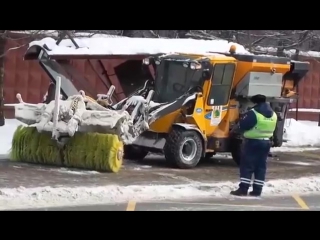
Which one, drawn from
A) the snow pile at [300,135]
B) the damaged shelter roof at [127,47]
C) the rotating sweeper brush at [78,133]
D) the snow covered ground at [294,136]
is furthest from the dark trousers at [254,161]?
the snow pile at [300,135]

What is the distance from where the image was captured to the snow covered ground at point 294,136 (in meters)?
18.8

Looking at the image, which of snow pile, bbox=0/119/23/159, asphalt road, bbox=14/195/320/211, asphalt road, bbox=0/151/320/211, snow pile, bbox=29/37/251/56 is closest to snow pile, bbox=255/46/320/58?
snow pile, bbox=29/37/251/56

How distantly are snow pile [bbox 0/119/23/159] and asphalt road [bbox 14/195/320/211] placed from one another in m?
5.48

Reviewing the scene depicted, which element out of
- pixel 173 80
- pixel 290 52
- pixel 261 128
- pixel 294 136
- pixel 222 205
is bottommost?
pixel 222 205

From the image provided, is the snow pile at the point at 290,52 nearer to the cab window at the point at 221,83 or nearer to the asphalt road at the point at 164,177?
the asphalt road at the point at 164,177

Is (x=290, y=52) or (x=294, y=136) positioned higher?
(x=290, y=52)

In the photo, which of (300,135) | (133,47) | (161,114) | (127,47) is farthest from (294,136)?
(161,114)

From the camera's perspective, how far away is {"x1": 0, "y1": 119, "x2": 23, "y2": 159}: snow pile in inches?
661

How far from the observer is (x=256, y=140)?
12.1m

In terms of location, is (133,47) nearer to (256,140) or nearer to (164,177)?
(164,177)

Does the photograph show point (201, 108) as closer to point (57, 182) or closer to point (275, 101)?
point (275, 101)

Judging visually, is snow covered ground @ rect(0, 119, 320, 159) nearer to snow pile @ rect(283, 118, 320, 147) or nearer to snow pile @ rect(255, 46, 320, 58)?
snow pile @ rect(283, 118, 320, 147)

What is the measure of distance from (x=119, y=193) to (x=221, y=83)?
4.52m
